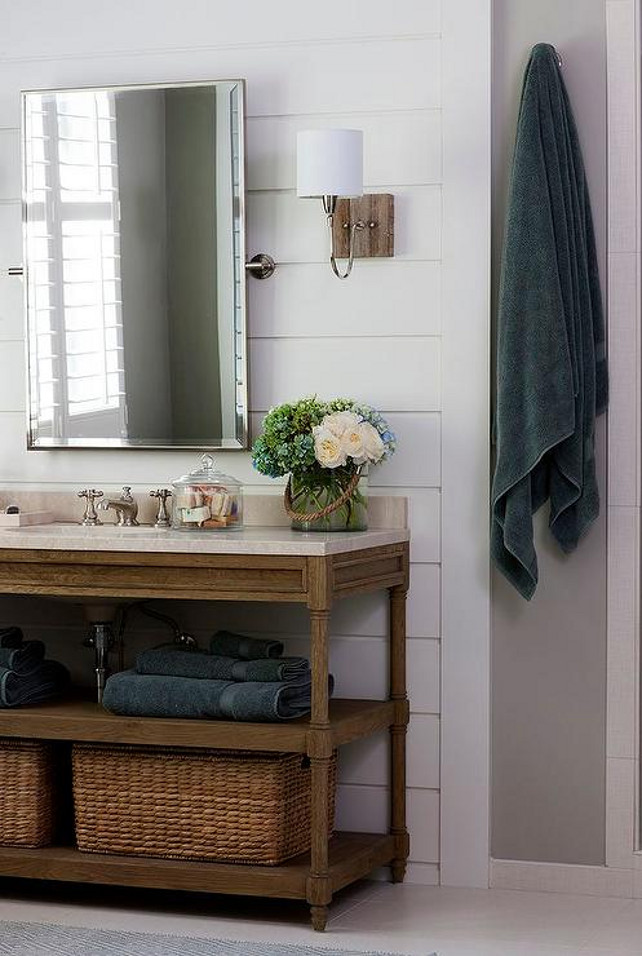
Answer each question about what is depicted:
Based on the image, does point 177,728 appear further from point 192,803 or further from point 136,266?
point 136,266

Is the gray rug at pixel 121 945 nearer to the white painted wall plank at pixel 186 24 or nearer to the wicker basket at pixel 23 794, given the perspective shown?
the wicker basket at pixel 23 794

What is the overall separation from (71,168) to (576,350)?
1321 mm

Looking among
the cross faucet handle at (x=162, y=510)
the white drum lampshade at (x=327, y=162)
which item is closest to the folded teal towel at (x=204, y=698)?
the cross faucet handle at (x=162, y=510)

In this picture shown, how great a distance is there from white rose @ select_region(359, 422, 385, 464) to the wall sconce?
17.4 inches

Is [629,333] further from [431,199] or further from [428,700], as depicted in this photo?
[428,700]

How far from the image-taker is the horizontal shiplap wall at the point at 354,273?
3.46 m

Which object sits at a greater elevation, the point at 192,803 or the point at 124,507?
the point at 124,507

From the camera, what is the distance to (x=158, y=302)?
11.7 ft

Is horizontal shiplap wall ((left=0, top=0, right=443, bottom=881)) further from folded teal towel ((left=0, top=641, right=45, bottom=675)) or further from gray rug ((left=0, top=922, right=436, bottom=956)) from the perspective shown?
gray rug ((left=0, top=922, right=436, bottom=956))

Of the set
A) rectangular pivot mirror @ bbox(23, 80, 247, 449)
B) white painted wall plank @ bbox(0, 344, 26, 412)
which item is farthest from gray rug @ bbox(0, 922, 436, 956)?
white painted wall plank @ bbox(0, 344, 26, 412)

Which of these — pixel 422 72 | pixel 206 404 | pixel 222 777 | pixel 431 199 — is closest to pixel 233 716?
pixel 222 777

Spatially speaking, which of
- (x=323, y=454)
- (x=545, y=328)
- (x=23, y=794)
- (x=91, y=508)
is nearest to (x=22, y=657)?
(x=23, y=794)

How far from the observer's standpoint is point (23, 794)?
3.29 metres

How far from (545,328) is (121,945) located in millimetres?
1582
